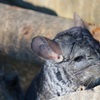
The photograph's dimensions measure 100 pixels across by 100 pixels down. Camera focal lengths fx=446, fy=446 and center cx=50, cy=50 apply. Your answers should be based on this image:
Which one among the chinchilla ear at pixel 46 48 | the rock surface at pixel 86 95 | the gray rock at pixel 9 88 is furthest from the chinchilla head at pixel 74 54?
the rock surface at pixel 86 95

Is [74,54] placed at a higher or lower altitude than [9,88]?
higher

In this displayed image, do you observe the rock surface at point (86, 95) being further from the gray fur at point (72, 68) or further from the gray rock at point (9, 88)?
the gray rock at point (9, 88)

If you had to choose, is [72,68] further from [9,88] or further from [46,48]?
[9,88]

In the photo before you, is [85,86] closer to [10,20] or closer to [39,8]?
[10,20]

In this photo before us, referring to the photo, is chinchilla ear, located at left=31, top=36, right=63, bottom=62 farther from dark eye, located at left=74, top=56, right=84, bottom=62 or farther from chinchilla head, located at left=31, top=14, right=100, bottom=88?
dark eye, located at left=74, top=56, right=84, bottom=62

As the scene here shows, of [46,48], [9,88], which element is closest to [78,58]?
[46,48]

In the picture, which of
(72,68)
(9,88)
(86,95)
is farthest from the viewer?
(72,68)

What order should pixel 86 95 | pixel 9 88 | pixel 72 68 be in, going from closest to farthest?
pixel 86 95 → pixel 9 88 → pixel 72 68

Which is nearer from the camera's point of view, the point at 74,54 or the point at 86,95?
the point at 86,95

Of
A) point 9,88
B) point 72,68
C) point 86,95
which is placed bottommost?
point 9,88
